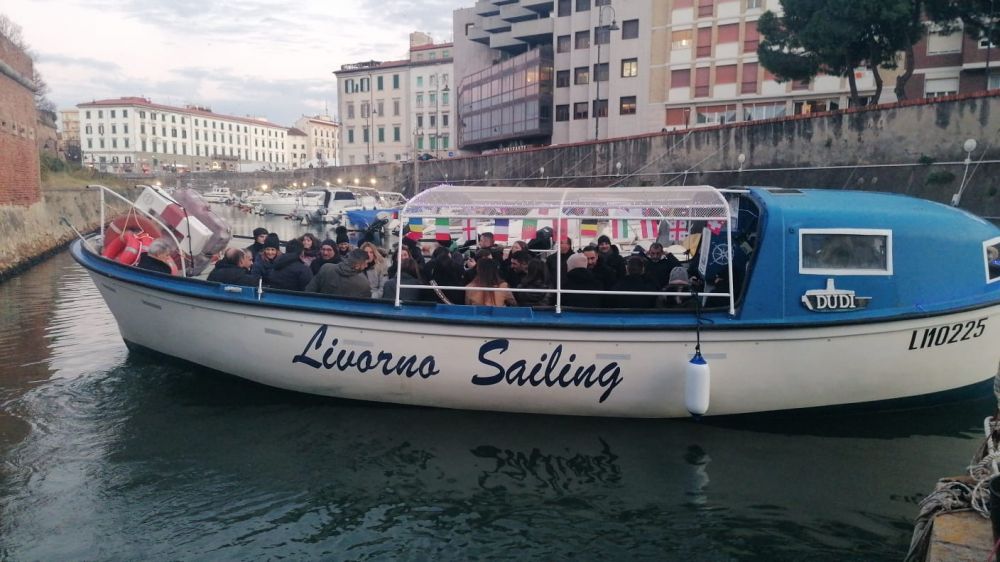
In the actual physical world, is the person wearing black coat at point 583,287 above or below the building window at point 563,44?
below

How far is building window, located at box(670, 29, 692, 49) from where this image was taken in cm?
4459

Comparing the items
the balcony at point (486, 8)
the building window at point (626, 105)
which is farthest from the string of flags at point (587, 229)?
the balcony at point (486, 8)

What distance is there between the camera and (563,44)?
51969 mm

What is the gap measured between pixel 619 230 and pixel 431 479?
8.42m

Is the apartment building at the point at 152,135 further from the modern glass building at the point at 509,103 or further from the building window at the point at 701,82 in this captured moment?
the building window at the point at 701,82

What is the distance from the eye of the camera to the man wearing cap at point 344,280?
800 cm

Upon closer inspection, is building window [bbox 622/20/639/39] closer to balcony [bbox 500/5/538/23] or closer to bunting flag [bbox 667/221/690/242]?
balcony [bbox 500/5/538/23]

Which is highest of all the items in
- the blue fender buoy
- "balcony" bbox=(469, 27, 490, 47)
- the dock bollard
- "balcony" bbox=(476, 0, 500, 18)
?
"balcony" bbox=(476, 0, 500, 18)

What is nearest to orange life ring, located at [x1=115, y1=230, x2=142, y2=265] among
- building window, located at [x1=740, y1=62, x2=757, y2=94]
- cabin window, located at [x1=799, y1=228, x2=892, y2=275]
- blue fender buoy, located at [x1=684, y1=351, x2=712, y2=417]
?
blue fender buoy, located at [x1=684, y1=351, x2=712, y2=417]

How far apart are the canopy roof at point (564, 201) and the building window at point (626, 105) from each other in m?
41.3

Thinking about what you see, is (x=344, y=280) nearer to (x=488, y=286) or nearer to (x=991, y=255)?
(x=488, y=286)

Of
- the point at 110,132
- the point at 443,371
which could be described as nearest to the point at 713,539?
the point at 443,371

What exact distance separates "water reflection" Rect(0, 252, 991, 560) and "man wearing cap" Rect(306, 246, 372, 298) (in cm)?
142

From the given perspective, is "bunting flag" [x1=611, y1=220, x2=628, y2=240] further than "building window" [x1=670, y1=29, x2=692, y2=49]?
No
